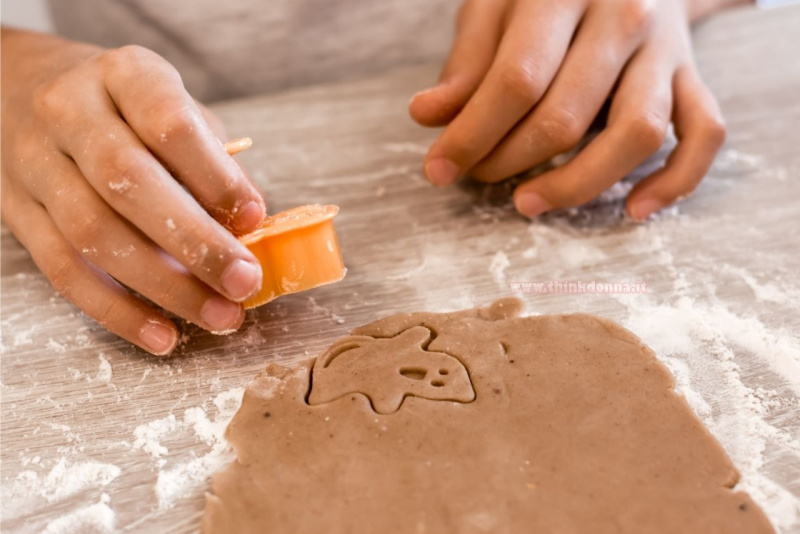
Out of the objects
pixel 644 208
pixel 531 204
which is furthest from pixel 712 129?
pixel 531 204

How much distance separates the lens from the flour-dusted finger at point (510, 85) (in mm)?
1038

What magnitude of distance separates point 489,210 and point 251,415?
60cm

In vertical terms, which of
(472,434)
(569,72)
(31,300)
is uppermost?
(569,72)

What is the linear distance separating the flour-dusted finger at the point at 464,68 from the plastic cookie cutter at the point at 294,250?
1.10 feet

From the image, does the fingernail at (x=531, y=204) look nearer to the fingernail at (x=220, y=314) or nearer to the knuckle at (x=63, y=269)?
the fingernail at (x=220, y=314)

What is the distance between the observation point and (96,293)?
91 cm

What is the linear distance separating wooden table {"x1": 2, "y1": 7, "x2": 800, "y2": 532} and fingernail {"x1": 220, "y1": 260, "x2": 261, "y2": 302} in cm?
13

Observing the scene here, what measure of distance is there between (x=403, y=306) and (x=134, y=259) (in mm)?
384

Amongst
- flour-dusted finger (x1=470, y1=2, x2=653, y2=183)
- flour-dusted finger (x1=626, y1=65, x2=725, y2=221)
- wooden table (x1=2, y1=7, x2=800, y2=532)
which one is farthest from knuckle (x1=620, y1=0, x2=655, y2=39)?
wooden table (x1=2, y1=7, x2=800, y2=532)

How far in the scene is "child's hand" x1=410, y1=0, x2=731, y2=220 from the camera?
1.06m

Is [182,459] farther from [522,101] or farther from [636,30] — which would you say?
[636,30]

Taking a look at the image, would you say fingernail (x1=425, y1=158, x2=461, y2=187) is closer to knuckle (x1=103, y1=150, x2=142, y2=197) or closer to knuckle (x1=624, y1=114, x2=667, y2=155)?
knuckle (x1=624, y1=114, x2=667, y2=155)

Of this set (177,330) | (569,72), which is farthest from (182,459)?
(569,72)

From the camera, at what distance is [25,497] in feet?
2.46
